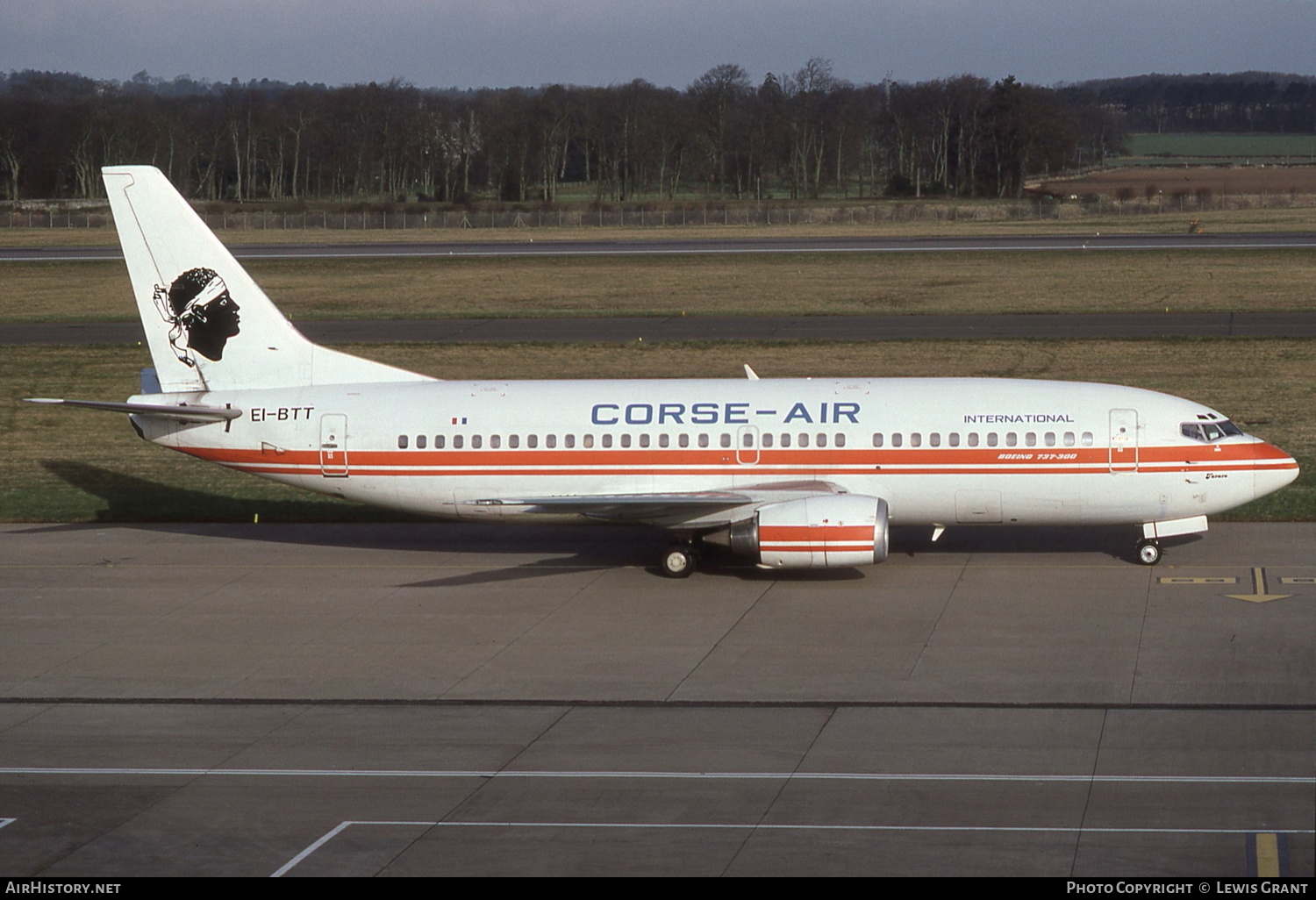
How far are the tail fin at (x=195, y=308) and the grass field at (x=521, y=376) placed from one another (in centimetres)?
633

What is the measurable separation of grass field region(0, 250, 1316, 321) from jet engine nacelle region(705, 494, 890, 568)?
41162 millimetres

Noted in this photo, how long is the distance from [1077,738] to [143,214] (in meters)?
21.6

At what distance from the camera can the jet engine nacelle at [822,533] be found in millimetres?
26969

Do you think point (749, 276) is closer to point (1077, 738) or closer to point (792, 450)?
point (792, 450)

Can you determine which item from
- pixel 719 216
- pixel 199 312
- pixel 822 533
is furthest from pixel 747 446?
pixel 719 216

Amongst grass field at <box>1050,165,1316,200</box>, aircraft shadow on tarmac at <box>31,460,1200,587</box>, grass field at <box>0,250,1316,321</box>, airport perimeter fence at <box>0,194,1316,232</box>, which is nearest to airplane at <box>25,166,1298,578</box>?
aircraft shadow on tarmac at <box>31,460,1200,587</box>

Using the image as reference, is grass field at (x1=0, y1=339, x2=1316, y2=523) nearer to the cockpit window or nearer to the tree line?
the cockpit window

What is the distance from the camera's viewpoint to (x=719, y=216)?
12644 centimetres

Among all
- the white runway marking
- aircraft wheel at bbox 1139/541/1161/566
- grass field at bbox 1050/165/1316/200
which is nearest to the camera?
the white runway marking

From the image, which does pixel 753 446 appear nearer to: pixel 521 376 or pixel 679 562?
pixel 679 562

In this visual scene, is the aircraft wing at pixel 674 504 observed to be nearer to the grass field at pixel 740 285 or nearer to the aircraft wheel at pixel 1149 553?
the aircraft wheel at pixel 1149 553

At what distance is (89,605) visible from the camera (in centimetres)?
2844

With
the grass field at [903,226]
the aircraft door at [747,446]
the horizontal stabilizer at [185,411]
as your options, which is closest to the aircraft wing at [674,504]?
the aircraft door at [747,446]

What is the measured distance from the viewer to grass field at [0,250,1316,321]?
227 ft
